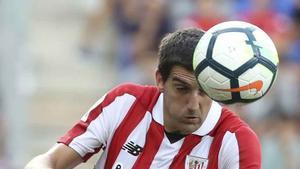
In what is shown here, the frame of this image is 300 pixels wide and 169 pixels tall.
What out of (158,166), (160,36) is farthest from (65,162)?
(160,36)

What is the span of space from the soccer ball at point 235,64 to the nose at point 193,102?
137mm

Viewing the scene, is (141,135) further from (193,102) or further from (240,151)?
(240,151)

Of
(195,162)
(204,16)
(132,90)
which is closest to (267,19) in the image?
(204,16)

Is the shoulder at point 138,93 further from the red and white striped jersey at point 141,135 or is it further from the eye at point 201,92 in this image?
the eye at point 201,92

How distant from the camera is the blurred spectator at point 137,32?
38.6 ft

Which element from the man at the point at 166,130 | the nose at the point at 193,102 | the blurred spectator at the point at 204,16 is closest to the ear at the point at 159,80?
the man at the point at 166,130

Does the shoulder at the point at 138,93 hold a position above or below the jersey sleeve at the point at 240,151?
above

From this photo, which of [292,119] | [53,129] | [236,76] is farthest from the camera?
[53,129]

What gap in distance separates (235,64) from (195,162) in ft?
2.31

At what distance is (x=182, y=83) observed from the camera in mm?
5641

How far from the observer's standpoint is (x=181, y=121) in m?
5.75

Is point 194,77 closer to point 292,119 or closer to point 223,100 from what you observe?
point 223,100

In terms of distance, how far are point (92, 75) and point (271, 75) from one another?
7361 mm

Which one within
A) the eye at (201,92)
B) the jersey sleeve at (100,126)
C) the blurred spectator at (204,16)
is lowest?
the blurred spectator at (204,16)
